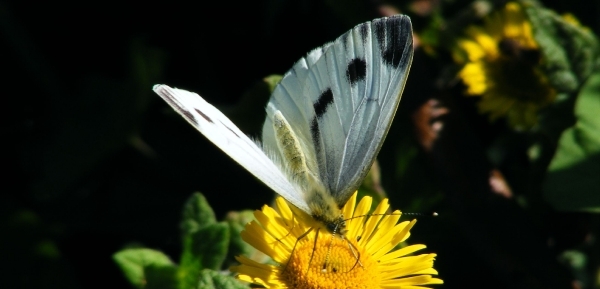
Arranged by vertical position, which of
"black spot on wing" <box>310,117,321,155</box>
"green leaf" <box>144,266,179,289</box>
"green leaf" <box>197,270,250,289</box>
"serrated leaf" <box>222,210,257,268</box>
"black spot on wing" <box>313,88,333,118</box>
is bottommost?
"green leaf" <box>197,270,250,289</box>

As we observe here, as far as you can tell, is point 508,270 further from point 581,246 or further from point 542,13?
point 542,13

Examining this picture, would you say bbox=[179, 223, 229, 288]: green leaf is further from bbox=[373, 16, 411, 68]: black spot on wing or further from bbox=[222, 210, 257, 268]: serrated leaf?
bbox=[373, 16, 411, 68]: black spot on wing

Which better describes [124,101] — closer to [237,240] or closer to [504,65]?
[237,240]

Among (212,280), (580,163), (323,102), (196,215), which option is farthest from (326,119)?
(580,163)

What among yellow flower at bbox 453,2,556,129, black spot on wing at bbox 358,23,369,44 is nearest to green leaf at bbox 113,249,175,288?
black spot on wing at bbox 358,23,369,44

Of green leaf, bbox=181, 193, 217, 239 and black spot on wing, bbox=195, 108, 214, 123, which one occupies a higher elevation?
black spot on wing, bbox=195, 108, 214, 123
